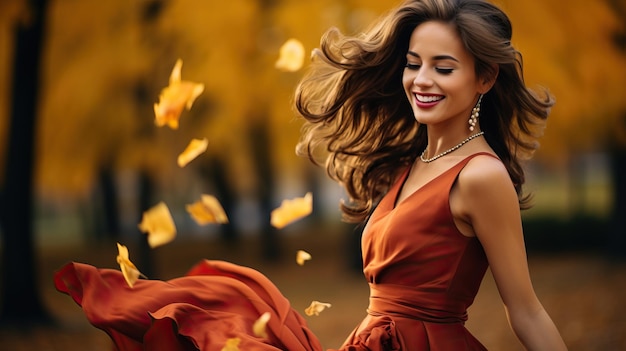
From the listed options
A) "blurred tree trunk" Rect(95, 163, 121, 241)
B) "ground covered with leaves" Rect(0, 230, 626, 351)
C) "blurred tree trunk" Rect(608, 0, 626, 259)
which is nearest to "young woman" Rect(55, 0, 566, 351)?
"ground covered with leaves" Rect(0, 230, 626, 351)

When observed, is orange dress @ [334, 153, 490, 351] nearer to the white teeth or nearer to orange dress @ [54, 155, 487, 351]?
orange dress @ [54, 155, 487, 351]

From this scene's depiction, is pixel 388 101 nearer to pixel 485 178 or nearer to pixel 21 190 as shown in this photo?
pixel 485 178

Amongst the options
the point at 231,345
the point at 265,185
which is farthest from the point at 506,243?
the point at 265,185

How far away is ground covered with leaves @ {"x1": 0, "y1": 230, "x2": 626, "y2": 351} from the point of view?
9.02 meters

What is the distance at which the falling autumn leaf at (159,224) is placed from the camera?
3.33m

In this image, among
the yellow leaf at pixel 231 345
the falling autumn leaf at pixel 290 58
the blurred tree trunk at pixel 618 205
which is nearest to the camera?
the yellow leaf at pixel 231 345

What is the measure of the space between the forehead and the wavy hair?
20 millimetres

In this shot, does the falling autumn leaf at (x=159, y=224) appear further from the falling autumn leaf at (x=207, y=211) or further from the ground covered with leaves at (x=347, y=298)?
the ground covered with leaves at (x=347, y=298)

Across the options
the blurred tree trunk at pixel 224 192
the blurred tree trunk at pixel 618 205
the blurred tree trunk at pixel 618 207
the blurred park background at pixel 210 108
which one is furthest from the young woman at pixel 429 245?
the blurred tree trunk at pixel 224 192

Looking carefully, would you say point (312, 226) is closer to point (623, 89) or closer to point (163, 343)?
point (623, 89)

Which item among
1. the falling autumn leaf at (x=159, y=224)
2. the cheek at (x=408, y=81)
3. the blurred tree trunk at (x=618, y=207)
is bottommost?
the blurred tree trunk at (x=618, y=207)

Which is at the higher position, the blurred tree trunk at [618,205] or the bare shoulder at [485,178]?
the bare shoulder at [485,178]

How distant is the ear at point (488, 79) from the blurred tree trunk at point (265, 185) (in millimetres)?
13037

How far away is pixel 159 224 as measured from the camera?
3441 mm
